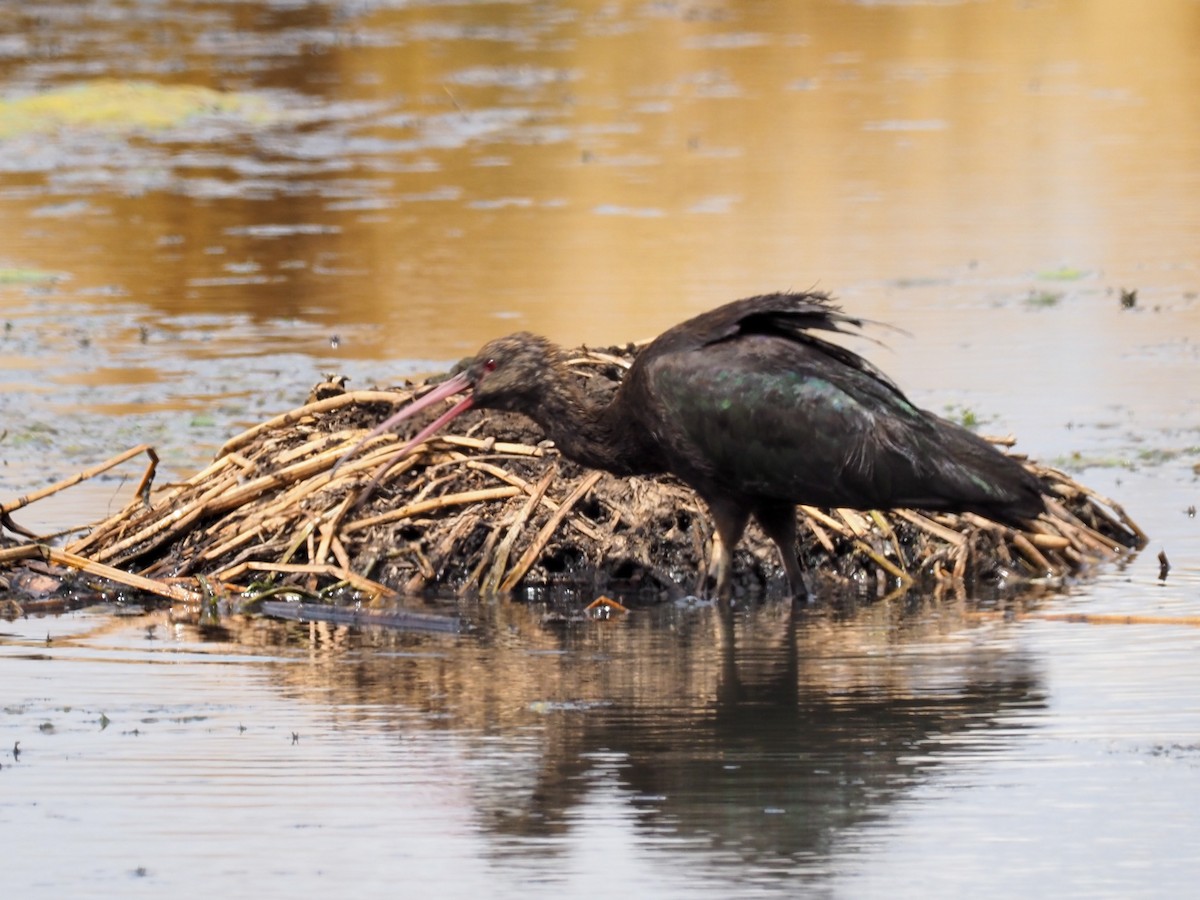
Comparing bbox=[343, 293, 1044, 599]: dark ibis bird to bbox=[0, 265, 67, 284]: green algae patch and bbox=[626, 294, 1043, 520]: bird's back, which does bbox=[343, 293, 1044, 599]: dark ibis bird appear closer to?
bbox=[626, 294, 1043, 520]: bird's back

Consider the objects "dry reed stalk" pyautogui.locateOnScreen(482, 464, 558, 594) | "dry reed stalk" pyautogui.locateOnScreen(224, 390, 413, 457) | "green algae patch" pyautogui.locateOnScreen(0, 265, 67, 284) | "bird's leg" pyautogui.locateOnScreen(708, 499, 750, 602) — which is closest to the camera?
"bird's leg" pyautogui.locateOnScreen(708, 499, 750, 602)

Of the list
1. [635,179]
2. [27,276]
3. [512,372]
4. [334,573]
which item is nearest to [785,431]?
[512,372]

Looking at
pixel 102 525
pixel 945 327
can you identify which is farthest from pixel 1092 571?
pixel 945 327

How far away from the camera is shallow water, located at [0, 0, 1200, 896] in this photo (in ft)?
21.6

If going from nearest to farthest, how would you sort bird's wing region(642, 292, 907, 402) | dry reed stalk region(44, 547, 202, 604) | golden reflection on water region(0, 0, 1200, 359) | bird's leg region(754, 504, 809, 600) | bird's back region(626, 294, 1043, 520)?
bird's back region(626, 294, 1043, 520) < bird's wing region(642, 292, 907, 402) < bird's leg region(754, 504, 809, 600) < dry reed stalk region(44, 547, 202, 604) < golden reflection on water region(0, 0, 1200, 359)

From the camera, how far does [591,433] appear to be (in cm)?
942

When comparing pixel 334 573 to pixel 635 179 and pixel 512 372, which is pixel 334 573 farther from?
pixel 635 179

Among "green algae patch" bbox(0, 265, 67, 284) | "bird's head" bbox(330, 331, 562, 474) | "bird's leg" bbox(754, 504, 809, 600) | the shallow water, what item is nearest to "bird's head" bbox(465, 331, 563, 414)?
"bird's head" bbox(330, 331, 562, 474)

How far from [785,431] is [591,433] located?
0.86 metres

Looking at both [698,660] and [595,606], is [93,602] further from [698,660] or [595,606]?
[698,660]

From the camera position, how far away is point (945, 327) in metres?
15.5

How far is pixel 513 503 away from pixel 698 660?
64.8 inches

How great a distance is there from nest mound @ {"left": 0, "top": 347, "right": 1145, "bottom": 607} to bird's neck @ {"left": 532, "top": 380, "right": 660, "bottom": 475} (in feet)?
1.41

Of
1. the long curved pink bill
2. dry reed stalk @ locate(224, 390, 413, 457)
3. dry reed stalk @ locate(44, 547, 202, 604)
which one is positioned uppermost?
dry reed stalk @ locate(224, 390, 413, 457)
